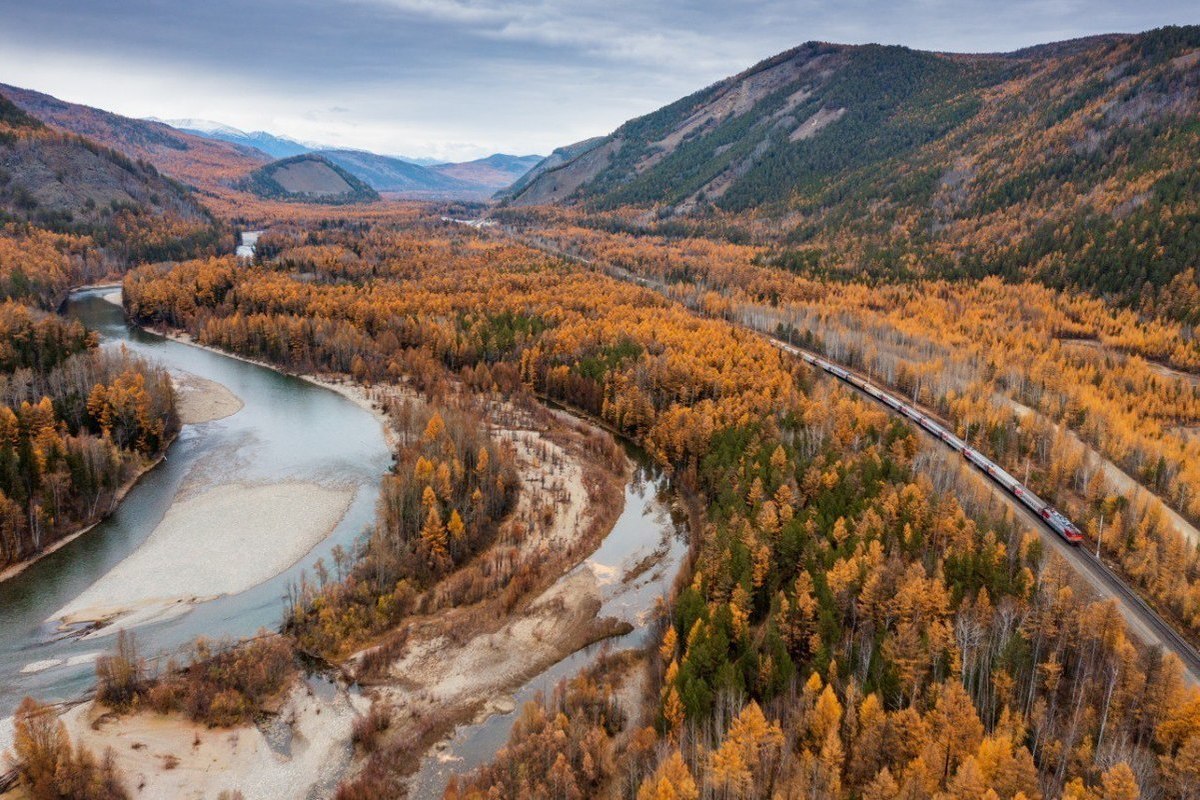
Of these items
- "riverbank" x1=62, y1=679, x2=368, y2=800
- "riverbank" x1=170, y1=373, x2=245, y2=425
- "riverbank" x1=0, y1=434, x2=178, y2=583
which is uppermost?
"riverbank" x1=62, y1=679, x2=368, y2=800

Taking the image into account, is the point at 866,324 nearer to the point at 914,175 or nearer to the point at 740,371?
the point at 740,371

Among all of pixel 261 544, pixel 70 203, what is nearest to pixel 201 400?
pixel 261 544

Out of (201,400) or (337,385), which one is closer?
(201,400)

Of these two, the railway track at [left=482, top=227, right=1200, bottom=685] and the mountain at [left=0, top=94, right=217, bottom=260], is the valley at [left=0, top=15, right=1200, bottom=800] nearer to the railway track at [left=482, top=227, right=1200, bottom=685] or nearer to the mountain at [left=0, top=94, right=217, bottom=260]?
the railway track at [left=482, top=227, right=1200, bottom=685]

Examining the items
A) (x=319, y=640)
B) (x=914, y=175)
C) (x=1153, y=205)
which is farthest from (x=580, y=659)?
(x=914, y=175)

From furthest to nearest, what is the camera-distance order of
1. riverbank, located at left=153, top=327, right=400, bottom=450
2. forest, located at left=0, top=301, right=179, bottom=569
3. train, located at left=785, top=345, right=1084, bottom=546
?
riverbank, located at left=153, top=327, right=400, bottom=450 → forest, located at left=0, top=301, right=179, bottom=569 → train, located at left=785, top=345, right=1084, bottom=546

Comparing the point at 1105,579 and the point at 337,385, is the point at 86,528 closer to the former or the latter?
the point at 337,385

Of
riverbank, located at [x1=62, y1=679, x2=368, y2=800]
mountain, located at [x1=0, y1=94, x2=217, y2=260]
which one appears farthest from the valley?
mountain, located at [x1=0, y1=94, x2=217, y2=260]
